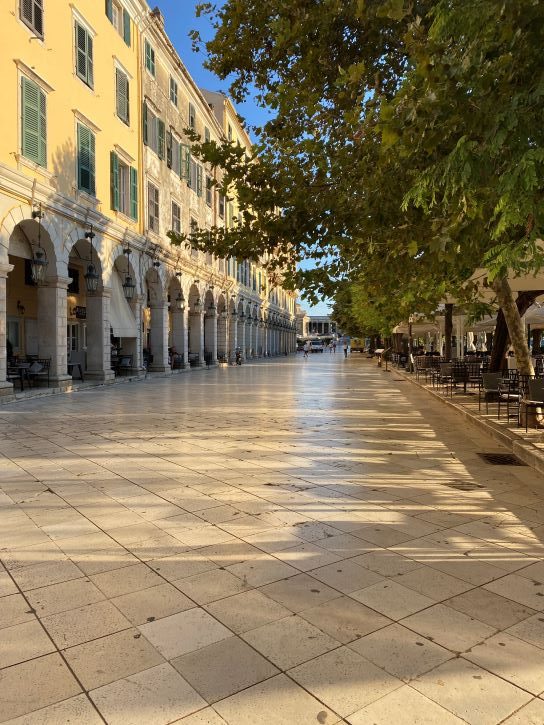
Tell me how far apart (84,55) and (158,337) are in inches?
434

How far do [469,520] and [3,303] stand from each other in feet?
38.8

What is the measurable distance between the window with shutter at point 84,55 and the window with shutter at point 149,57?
532 cm

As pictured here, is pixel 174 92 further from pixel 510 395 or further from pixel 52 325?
pixel 510 395

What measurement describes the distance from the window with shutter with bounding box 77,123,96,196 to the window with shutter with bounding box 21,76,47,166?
1.84 metres

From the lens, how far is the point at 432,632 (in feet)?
9.75

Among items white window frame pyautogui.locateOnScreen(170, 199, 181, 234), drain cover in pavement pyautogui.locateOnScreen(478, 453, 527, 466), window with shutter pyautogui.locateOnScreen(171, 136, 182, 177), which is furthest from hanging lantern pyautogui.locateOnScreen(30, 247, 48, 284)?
window with shutter pyautogui.locateOnScreen(171, 136, 182, 177)

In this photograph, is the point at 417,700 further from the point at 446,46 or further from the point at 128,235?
the point at 128,235

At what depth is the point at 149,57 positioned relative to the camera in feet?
75.7

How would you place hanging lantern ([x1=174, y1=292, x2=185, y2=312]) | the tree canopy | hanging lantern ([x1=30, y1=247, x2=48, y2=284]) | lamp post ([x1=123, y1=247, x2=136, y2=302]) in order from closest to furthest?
the tree canopy, hanging lantern ([x1=30, y1=247, x2=48, y2=284]), lamp post ([x1=123, y1=247, x2=136, y2=302]), hanging lantern ([x1=174, y1=292, x2=185, y2=312])

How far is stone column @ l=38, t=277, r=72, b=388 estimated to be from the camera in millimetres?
15812

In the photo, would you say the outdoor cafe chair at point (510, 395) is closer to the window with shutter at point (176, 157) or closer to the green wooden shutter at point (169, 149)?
the green wooden shutter at point (169, 149)

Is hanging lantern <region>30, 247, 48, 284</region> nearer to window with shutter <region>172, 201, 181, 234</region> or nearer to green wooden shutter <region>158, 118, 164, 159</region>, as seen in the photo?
green wooden shutter <region>158, 118, 164, 159</region>

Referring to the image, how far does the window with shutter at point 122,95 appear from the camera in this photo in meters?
20.0

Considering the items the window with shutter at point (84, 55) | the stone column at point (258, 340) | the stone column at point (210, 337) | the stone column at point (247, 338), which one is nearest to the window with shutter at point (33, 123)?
the window with shutter at point (84, 55)
